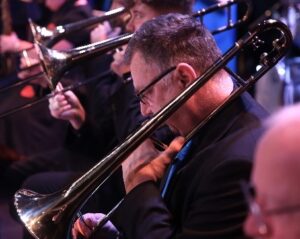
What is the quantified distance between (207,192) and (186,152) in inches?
10.1

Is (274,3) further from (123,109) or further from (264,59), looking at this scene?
(264,59)

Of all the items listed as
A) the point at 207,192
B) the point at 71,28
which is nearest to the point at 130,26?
the point at 71,28

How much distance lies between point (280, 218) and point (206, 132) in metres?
0.65

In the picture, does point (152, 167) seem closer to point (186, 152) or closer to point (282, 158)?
point (186, 152)

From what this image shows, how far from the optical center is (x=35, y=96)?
2.94 metres

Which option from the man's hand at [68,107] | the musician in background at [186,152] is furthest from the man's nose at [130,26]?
the musician in background at [186,152]

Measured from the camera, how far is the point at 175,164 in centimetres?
155

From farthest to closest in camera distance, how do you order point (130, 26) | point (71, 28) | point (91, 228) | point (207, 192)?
point (71, 28) < point (130, 26) < point (91, 228) < point (207, 192)

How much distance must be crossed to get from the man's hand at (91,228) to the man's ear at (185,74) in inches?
17.7

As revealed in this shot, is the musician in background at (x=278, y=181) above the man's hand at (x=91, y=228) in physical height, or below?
above

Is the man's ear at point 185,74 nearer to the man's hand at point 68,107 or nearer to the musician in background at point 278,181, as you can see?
the musician in background at point 278,181

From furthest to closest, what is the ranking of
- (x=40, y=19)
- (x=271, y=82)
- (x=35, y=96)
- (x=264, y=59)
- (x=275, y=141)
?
(x=271, y=82) → (x=40, y=19) → (x=35, y=96) → (x=264, y=59) → (x=275, y=141)

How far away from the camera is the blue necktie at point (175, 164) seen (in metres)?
1.51

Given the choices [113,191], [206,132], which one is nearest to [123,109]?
[113,191]
